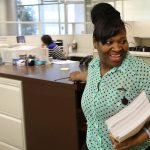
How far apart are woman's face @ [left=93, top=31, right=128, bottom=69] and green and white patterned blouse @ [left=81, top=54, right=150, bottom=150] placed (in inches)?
1.0

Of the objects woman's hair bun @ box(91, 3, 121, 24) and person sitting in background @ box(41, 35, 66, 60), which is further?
person sitting in background @ box(41, 35, 66, 60)

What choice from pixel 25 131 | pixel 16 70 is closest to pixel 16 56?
pixel 16 70

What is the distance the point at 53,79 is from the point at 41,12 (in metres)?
6.80

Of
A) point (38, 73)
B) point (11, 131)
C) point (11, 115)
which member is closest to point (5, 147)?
point (11, 131)

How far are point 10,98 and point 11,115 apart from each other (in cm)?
14

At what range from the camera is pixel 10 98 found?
2.37 metres

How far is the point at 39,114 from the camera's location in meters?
2.13

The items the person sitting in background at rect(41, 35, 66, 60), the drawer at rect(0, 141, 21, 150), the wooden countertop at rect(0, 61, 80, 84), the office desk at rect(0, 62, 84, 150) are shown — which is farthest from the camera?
the person sitting in background at rect(41, 35, 66, 60)

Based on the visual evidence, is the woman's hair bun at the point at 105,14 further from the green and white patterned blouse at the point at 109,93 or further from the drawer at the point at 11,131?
the drawer at the point at 11,131

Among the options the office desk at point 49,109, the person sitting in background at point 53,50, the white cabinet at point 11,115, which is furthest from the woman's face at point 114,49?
the person sitting in background at point 53,50

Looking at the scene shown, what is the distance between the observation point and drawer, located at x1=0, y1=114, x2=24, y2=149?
2371 mm

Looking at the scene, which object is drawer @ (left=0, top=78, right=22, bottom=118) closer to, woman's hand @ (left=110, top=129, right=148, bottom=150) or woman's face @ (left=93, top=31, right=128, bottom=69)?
woman's face @ (left=93, top=31, right=128, bottom=69)

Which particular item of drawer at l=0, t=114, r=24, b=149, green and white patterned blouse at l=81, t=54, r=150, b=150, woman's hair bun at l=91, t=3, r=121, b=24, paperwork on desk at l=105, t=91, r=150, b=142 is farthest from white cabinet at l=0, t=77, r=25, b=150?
paperwork on desk at l=105, t=91, r=150, b=142

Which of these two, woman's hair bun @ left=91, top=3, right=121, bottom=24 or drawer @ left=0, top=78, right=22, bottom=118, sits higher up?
woman's hair bun @ left=91, top=3, right=121, bottom=24
